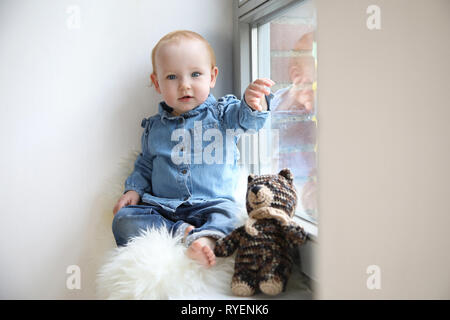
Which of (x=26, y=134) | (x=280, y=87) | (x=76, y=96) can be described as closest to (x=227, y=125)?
(x=280, y=87)

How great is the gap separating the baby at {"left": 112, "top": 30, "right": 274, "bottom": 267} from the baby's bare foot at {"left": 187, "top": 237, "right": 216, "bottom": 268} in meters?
0.17

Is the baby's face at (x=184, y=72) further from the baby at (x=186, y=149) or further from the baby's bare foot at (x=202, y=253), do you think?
the baby's bare foot at (x=202, y=253)

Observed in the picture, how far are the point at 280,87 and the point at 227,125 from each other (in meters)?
0.20

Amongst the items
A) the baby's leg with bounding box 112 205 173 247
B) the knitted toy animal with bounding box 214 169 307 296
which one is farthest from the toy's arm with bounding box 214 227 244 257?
the baby's leg with bounding box 112 205 173 247

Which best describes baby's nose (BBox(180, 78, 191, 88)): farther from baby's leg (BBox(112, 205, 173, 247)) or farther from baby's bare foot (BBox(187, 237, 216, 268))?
baby's bare foot (BBox(187, 237, 216, 268))

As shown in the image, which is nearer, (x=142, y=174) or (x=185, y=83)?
(x=185, y=83)

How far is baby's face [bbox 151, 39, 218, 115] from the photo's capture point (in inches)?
47.5

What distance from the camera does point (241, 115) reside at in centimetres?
116

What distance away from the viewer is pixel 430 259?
2.26ft

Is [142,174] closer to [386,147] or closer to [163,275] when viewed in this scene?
[163,275]

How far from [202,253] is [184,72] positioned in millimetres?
536

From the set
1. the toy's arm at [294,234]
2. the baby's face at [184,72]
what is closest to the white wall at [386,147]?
the toy's arm at [294,234]

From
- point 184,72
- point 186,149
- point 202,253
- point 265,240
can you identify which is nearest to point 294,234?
point 265,240

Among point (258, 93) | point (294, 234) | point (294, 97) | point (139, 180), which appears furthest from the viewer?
point (139, 180)
